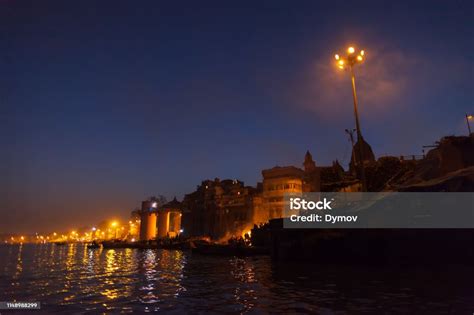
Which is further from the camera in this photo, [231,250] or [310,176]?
[310,176]

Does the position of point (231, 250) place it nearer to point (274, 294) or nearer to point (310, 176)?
point (310, 176)

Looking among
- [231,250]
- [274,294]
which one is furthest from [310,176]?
[274,294]

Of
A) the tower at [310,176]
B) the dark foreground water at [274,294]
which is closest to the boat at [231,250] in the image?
the tower at [310,176]

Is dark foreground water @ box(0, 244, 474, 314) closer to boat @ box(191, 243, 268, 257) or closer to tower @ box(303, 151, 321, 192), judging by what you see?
boat @ box(191, 243, 268, 257)

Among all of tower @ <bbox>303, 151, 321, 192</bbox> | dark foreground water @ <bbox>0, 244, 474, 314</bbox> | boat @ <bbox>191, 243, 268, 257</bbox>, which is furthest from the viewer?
tower @ <bbox>303, 151, 321, 192</bbox>

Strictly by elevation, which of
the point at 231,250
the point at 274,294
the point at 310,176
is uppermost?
the point at 310,176

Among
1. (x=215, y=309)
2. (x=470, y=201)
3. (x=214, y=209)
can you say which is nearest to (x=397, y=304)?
(x=215, y=309)

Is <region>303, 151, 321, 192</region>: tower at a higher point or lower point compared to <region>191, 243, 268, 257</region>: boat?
higher

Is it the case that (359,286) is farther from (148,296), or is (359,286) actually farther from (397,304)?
(148,296)

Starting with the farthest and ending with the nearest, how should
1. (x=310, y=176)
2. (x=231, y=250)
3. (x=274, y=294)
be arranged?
(x=310, y=176) → (x=231, y=250) → (x=274, y=294)

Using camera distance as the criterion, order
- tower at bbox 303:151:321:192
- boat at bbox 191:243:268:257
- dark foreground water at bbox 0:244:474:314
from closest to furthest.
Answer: dark foreground water at bbox 0:244:474:314 → boat at bbox 191:243:268:257 → tower at bbox 303:151:321:192

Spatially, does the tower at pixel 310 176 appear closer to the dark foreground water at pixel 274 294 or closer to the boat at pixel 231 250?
the boat at pixel 231 250

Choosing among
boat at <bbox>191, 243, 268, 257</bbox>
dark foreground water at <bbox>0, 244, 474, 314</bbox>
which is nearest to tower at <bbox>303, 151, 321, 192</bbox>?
boat at <bbox>191, 243, 268, 257</bbox>

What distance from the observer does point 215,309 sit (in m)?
14.8
